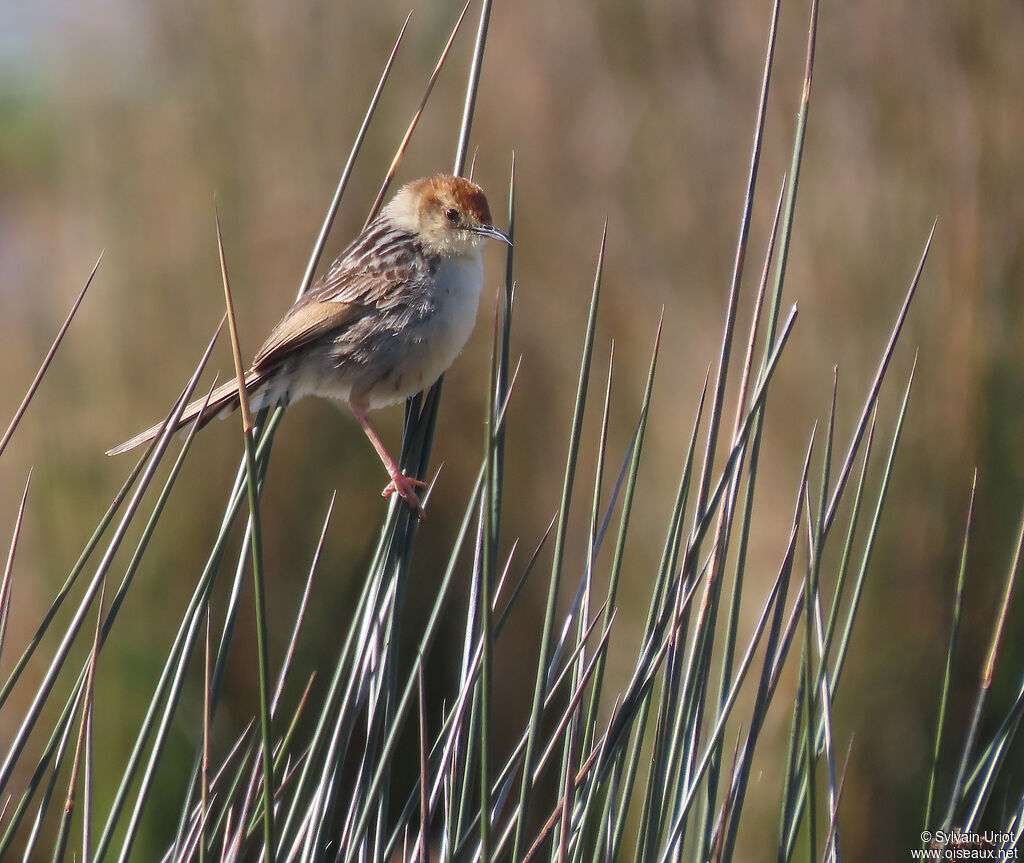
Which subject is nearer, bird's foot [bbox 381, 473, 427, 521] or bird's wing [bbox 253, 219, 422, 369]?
bird's foot [bbox 381, 473, 427, 521]

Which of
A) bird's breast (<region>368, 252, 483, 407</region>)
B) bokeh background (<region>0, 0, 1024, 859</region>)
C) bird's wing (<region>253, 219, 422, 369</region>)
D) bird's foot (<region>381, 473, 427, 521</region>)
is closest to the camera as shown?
bird's foot (<region>381, 473, 427, 521</region>)

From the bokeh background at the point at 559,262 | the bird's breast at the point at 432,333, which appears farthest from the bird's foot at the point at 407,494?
the bokeh background at the point at 559,262

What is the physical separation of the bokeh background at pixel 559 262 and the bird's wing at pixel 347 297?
1793 millimetres

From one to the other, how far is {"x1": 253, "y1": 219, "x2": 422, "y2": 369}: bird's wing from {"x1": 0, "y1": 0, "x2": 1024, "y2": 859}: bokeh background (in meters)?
1.79

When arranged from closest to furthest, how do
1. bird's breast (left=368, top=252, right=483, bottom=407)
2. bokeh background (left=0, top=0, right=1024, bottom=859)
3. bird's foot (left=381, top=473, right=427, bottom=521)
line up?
1. bird's foot (left=381, top=473, right=427, bottom=521)
2. bird's breast (left=368, top=252, right=483, bottom=407)
3. bokeh background (left=0, top=0, right=1024, bottom=859)

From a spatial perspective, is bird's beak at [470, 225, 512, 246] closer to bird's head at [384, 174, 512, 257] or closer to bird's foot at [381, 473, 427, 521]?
bird's head at [384, 174, 512, 257]

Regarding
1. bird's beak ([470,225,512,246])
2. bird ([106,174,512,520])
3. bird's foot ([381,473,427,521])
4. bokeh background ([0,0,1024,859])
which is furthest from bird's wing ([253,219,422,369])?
bokeh background ([0,0,1024,859])

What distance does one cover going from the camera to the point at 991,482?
347 centimetres

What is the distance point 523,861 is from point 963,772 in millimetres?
675

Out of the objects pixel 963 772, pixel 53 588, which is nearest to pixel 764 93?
pixel 963 772

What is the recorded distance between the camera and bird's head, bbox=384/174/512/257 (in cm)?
240

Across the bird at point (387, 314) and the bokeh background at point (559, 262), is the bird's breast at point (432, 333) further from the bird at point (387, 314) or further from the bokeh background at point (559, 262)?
the bokeh background at point (559, 262)

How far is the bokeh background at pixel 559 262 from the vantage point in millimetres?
3520

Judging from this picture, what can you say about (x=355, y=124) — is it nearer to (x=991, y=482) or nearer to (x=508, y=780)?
(x=991, y=482)
